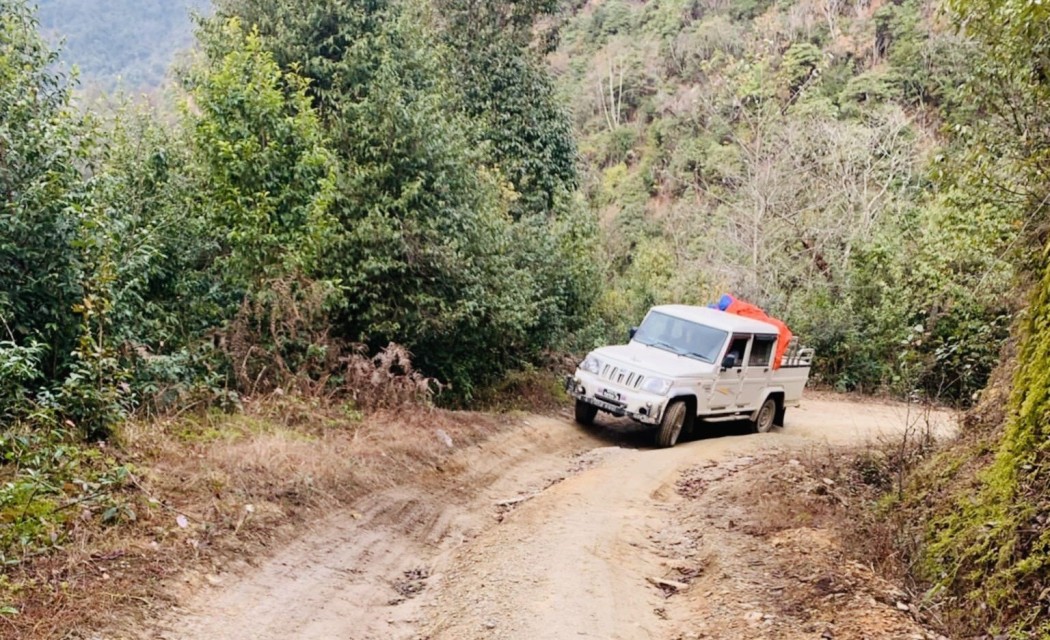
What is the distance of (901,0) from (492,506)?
51370 millimetres

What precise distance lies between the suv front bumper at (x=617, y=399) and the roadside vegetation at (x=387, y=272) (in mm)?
1947

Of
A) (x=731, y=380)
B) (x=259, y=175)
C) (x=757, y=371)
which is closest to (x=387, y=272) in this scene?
(x=259, y=175)

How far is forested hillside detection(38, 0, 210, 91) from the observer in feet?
193

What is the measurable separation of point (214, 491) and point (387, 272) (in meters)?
6.77

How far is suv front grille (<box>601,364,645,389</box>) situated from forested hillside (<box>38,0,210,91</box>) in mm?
52972

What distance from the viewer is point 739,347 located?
14352mm

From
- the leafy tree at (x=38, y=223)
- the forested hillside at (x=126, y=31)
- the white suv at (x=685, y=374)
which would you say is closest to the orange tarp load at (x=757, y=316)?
the white suv at (x=685, y=374)

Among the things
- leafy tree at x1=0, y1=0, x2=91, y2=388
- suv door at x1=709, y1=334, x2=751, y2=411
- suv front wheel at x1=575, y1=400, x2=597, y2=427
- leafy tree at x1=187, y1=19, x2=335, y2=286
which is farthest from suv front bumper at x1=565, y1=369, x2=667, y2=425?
leafy tree at x1=0, y1=0, x2=91, y2=388

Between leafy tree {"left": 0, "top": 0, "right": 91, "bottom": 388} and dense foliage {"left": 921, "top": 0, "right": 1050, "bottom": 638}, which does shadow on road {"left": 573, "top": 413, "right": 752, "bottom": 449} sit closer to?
dense foliage {"left": 921, "top": 0, "right": 1050, "bottom": 638}

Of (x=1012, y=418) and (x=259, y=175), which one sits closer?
(x=1012, y=418)

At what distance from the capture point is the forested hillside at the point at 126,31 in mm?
58812

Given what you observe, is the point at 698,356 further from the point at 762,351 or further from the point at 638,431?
the point at 638,431

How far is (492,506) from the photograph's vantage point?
9734 mm

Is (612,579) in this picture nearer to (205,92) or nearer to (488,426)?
(488,426)
